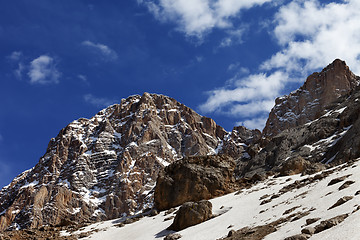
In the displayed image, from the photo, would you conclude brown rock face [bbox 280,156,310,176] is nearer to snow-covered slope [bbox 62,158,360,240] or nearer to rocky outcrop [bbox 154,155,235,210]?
rocky outcrop [bbox 154,155,235,210]

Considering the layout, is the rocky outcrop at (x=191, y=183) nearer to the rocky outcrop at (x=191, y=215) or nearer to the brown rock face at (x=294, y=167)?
the brown rock face at (x=294, y=167)

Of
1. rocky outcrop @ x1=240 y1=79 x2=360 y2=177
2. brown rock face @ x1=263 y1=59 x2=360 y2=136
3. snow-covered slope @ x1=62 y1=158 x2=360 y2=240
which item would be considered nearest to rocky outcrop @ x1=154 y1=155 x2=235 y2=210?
snow-covered slope @ x1=62 y1=158 x2=360 y2=240

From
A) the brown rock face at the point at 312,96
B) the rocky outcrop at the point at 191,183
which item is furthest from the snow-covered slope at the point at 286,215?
the brown rock face at the point at 312,96

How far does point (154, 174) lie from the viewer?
191 metres

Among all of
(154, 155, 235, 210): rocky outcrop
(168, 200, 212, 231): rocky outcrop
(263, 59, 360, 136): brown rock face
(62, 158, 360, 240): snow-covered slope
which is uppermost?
(263, 59, 360, 136): brown rock face

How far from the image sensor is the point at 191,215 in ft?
93.8

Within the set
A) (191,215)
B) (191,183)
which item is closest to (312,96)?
(191,183)

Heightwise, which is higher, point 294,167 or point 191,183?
point 191,183

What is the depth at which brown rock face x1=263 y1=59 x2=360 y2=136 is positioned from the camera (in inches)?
6033

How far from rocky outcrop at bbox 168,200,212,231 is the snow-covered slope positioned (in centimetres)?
→ 106

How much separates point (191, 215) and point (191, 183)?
1452 centimetres

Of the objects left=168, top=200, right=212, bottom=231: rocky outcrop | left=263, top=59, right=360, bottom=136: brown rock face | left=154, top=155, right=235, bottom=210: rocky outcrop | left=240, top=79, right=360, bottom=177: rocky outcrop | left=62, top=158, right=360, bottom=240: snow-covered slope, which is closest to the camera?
left=62, top=158, right=360, bottom=240: snow-covered slope

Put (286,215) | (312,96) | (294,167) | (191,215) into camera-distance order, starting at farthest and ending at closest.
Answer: (312,96) < (294,167) < (191,215) < (286,215)

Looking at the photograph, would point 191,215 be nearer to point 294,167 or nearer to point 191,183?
point 191,183
